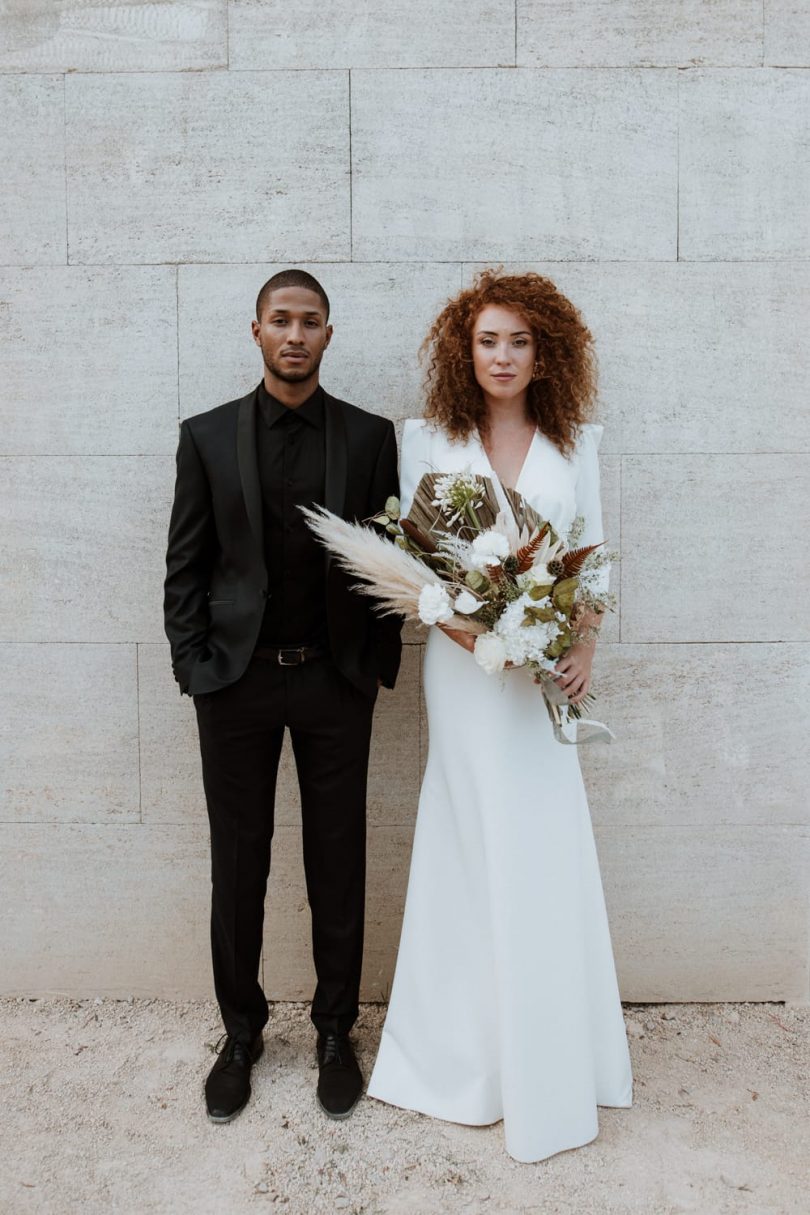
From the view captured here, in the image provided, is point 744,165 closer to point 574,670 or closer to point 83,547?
point 574,670

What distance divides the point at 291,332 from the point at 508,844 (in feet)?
5.30

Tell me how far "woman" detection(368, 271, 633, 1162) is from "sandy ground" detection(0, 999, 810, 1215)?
128mm

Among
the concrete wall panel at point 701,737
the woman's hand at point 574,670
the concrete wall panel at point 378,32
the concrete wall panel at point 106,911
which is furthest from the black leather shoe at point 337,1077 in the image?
the concrete wall panel at point 378,32

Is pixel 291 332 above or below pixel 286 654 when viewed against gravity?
above

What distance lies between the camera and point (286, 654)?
2916 mm

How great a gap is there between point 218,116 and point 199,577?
169 centimetres

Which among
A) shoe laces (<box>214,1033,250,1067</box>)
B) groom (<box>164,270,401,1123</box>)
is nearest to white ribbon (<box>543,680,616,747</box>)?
groom (<box>164,270,401,1123</box>)

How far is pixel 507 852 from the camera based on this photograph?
9.16 ft

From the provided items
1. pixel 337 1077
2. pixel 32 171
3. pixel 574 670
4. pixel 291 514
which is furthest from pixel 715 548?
pixel 32 171

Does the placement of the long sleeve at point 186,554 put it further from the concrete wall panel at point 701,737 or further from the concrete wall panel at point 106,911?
the concrete wall panel at point 701,737

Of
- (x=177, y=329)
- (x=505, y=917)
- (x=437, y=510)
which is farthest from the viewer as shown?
(x=177, y=329)

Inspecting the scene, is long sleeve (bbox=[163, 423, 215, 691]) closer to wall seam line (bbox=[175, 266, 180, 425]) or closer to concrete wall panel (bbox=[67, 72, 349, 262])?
wall seam line (bbox=[175, 266, 180, 425])

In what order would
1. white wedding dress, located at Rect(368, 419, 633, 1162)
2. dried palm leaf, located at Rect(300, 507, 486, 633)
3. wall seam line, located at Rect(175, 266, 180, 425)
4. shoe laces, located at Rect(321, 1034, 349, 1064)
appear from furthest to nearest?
wall seam line, located at Rect(175, 266, 180, 425), shoe laces, located at Rect(321, 1034, 349, 1064), white wedding dress, located at Rect(368, 419, 633, 1162), dried palm leaf, located at Rect(300, 507, 486, 633)

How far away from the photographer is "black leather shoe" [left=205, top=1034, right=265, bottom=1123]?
2.97m
